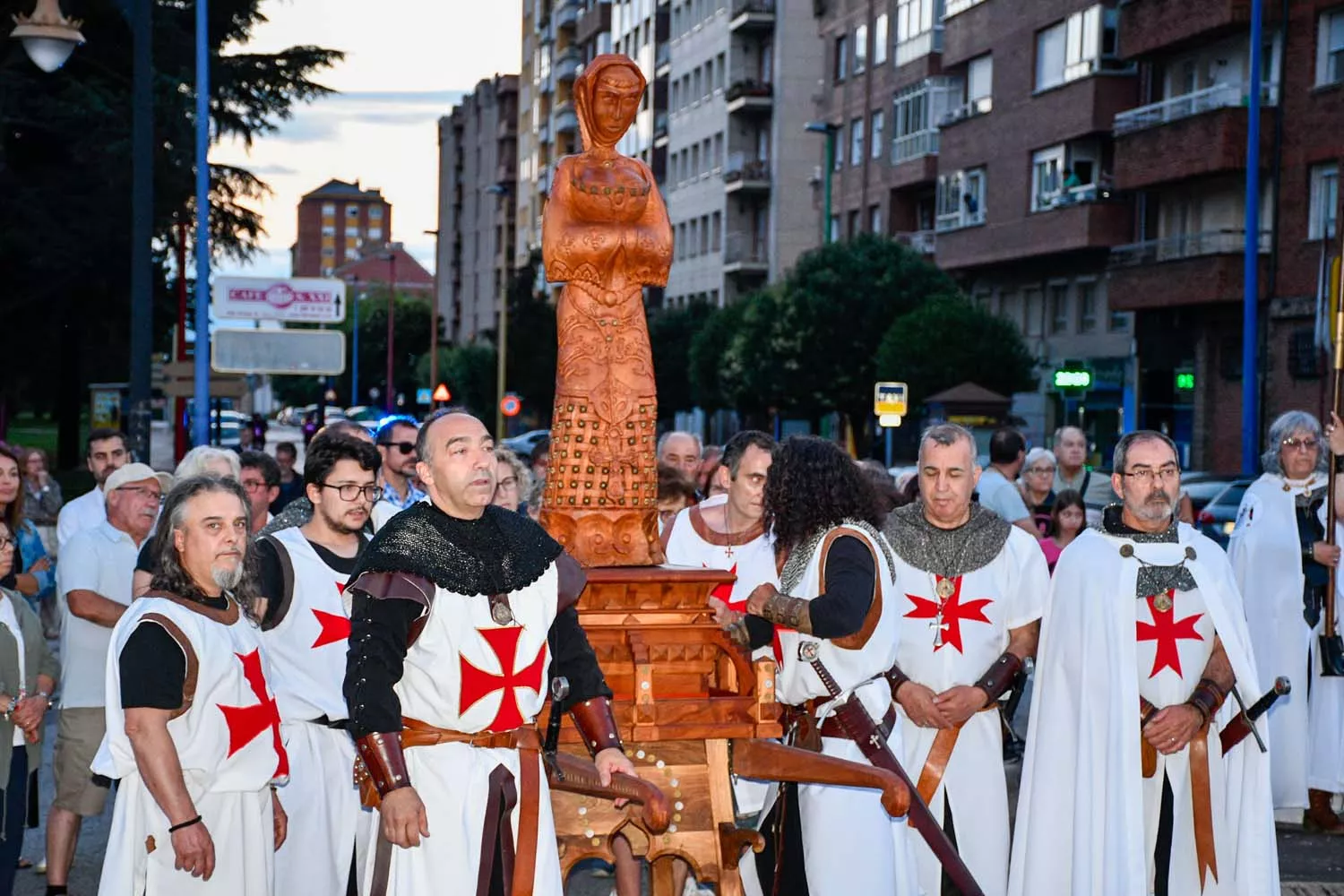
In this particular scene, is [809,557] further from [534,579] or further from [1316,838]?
[1316,838]

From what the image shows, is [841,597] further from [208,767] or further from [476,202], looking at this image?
[476,202]

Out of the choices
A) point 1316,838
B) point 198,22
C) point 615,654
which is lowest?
point 1316,838

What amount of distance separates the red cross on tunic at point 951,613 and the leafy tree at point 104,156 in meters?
22.6

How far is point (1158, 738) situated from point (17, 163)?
2863cm

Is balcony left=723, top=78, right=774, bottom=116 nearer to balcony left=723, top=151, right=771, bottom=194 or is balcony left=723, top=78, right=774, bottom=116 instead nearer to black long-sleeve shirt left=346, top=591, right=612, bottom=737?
balcony left=723, top=151, right=771, bottom=194

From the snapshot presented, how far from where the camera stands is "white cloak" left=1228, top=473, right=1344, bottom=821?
9.94 meters

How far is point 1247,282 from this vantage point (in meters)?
27.9

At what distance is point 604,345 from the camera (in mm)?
6250

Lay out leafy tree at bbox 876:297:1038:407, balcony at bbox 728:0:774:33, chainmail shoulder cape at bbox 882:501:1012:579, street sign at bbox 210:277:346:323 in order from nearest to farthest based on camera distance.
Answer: chainmail shoulder cape at bbox 882:501:1012:579
street sign at bbox 210:277:346:323
leafy tree at bbox 876:297:1038:407
balcony at bbox 728:0:774:33

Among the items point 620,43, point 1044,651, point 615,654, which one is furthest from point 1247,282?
point 620,43

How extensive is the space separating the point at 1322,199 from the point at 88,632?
27857 millimetres

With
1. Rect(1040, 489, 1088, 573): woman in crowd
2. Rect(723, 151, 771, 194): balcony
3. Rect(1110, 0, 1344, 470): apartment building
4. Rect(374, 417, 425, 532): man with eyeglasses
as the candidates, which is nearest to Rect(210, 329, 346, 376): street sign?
Rect(1040, 489, 1088, 573): woman in crowd

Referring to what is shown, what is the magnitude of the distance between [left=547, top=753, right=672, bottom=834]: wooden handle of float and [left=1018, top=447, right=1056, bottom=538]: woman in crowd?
832cm

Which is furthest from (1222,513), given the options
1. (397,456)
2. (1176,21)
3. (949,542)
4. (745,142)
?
(745,142)
